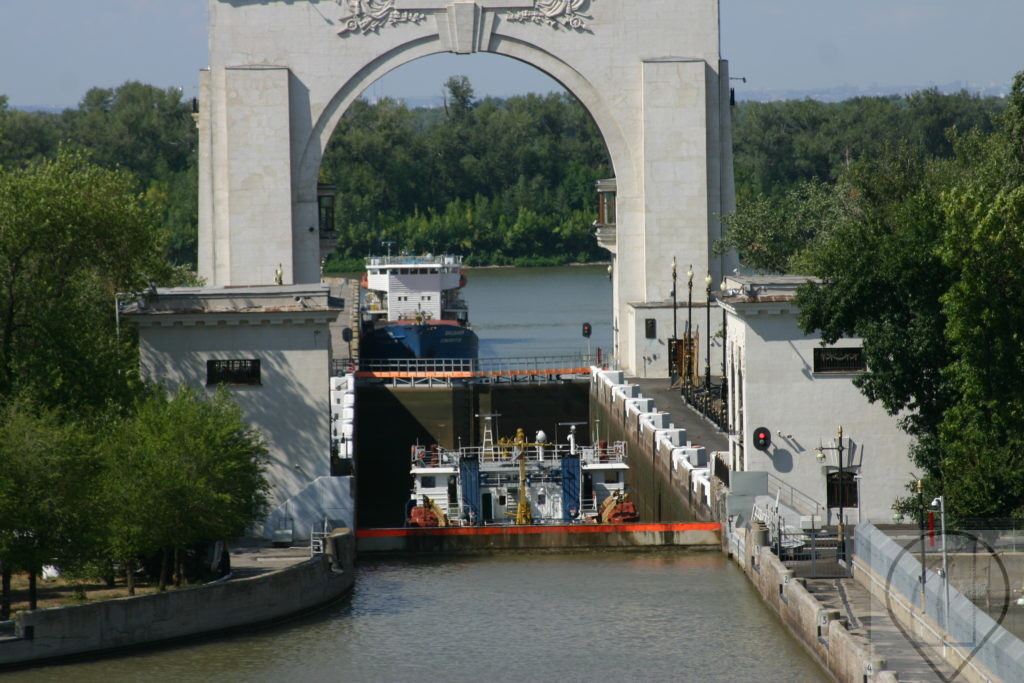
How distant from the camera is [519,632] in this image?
26.4 metres

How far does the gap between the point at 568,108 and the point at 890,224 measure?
3604 inches

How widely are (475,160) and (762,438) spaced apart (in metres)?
93.4

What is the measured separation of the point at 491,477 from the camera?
37.9 metres

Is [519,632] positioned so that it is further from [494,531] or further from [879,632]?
[879,632]

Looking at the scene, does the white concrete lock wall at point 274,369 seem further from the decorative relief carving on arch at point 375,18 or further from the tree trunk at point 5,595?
the decorative relief carving on arch at point 375,18

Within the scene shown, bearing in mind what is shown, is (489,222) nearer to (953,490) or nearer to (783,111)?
(783,111)

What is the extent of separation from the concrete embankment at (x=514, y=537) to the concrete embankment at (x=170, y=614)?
151 inches

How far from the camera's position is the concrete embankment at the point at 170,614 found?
23.6 metres

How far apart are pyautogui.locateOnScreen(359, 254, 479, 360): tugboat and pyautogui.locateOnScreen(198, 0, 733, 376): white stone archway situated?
9.38 metres

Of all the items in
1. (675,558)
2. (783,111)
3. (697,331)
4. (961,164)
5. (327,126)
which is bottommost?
(675,558)

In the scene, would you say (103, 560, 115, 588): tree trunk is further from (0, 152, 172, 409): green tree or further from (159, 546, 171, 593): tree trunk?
(0, 152, 172, 409): green tree

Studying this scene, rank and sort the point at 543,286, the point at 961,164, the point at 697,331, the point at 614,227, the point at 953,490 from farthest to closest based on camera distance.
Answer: the point at 543,286 < the point at 614,227 < the point at 697,331 < the point at 961,164 < the point at 953,490

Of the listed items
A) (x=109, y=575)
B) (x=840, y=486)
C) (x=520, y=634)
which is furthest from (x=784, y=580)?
(x=109, y=575)

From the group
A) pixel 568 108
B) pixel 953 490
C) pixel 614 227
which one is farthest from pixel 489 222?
pixel 953 490
